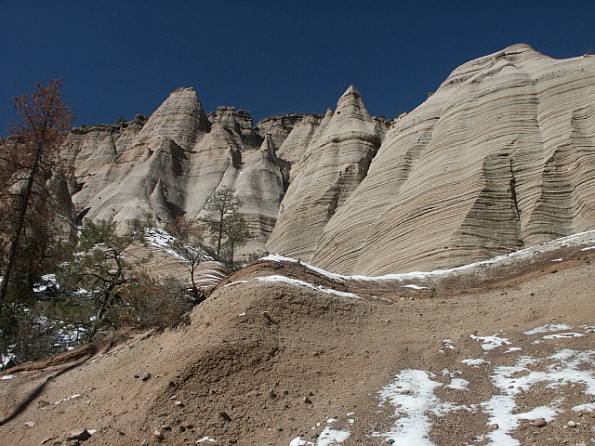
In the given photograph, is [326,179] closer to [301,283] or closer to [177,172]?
[177,172]

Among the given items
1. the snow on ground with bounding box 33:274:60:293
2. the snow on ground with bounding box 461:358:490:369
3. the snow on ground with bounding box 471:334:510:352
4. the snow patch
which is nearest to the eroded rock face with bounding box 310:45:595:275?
the snow patch

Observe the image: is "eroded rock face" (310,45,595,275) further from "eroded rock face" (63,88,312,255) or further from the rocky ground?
"eroded rock face" (63,88,312,255)

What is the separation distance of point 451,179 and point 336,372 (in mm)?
15732

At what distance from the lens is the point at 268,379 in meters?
8.66

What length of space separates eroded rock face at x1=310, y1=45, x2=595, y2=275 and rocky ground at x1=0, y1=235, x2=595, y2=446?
7.43m

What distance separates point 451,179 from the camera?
2327cm

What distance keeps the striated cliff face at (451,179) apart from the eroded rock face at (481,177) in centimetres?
5

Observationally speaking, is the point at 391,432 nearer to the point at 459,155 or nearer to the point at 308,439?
the point at 308,439

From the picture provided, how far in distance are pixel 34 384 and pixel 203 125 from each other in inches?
2372

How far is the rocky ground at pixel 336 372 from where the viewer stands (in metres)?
7.13

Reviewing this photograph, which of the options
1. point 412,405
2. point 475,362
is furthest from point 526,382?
point 412,405

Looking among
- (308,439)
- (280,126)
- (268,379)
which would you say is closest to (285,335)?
(268,379)

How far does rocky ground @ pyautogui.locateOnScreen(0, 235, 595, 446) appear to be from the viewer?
23.4ft

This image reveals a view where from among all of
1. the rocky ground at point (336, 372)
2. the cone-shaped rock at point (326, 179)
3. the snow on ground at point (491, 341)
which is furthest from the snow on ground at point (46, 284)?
the snow on ground at point (491, 341)
